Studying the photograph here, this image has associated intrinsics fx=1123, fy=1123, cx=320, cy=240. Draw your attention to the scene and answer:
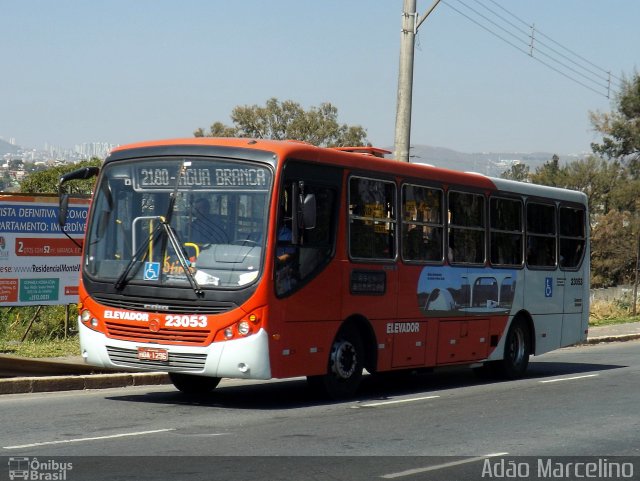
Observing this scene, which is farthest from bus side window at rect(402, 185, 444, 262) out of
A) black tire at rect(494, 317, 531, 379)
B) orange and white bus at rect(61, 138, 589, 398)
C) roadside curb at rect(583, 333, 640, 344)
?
roadside curb at rect(583, 333, 640, 344)

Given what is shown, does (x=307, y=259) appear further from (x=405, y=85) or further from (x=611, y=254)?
(x=611, y=254)

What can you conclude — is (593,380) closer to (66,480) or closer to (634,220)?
(66,480)

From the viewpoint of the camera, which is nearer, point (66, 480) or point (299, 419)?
point (66, 480)

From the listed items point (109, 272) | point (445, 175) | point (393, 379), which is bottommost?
point (393, 379)

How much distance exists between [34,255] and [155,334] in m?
6.27

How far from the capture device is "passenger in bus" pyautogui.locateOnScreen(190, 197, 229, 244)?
1239 cm

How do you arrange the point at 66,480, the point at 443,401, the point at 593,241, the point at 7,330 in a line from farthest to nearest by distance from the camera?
1. the point at 593,241
2. the point at 7,330
3. the point at 443,401
4. the point at 66,480

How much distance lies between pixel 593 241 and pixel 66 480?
50105 mm

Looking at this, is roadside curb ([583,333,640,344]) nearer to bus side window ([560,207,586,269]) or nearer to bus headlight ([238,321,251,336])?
bus side window ([560,207,586,269])

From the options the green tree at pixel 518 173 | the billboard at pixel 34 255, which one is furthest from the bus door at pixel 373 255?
the green tree at pixel 518 173

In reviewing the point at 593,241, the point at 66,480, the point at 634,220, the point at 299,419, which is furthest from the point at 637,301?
the point at 66,480

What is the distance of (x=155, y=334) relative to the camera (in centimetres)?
1245

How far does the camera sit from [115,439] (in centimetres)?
1013

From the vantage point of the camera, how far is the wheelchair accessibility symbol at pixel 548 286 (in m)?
19.1
